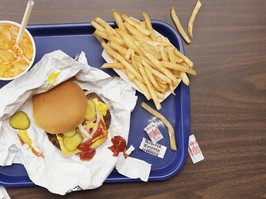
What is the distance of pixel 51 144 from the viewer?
162cm

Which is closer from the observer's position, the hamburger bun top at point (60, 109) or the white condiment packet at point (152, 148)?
the hamburger bun top at point (60, 109)

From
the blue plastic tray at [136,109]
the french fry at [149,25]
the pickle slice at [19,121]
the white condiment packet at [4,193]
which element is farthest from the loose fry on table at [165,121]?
the white condiment packet at [4,193]

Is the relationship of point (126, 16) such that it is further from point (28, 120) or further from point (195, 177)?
point (195, 177)

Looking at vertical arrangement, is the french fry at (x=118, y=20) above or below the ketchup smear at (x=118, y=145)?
above

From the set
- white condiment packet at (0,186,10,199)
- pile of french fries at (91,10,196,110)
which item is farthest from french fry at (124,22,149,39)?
white condiment packet at (0,186,10,199)

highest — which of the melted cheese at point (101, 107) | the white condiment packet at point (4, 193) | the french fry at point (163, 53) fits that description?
the french fry at point (163, 53)

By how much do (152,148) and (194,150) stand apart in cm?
16

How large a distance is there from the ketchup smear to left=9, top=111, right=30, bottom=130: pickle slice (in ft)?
1.03

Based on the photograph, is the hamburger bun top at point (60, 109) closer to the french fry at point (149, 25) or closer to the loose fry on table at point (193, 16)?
the french fry at point (149, 25)

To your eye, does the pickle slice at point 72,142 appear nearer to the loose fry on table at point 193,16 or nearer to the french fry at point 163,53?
the french fry at point 163,53

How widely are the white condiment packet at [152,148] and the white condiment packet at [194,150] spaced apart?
0.31ft

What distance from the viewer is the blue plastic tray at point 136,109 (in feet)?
5.23

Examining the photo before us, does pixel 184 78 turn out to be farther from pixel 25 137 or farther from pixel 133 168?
pixel 25 137

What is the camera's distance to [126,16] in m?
1.54
